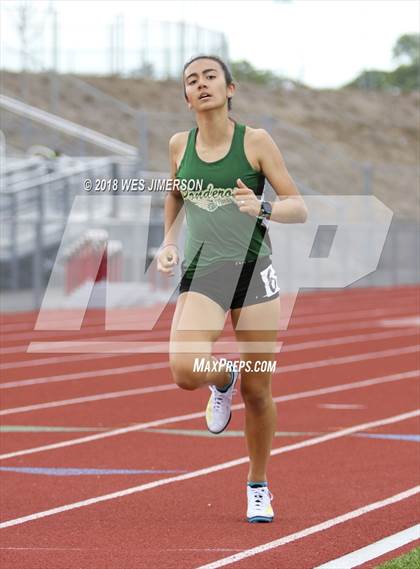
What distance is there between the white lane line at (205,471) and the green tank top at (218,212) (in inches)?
54.3

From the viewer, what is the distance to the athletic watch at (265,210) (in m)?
5.96

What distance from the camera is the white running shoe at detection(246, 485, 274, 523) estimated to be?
6539 millimetres

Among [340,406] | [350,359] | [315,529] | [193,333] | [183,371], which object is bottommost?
[350,359]

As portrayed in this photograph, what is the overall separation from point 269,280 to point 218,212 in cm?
40

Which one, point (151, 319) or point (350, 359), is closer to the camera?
point (350, 359)

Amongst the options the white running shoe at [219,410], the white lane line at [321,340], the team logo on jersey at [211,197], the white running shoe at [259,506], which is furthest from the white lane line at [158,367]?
the team logo on jersey at [211,197]

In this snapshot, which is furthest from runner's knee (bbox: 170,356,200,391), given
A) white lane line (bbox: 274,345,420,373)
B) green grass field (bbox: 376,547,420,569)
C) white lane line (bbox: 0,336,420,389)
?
white lane line (bbox: 274,345,420,373)

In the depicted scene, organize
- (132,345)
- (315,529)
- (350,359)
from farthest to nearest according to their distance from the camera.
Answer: (132,345)
(350,359)
(315,529)

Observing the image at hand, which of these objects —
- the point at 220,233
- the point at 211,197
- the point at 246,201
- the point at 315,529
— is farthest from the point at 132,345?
the point at 246,201

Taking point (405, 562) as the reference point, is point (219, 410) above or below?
above

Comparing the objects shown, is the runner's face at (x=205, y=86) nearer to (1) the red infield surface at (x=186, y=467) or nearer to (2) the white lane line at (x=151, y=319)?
(1) the red infield surface at (x=186, y=467)

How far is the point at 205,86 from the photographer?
20.3 ft

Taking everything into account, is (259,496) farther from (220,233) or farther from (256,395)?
(220,233)

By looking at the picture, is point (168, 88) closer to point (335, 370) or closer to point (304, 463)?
point (335, 370)
